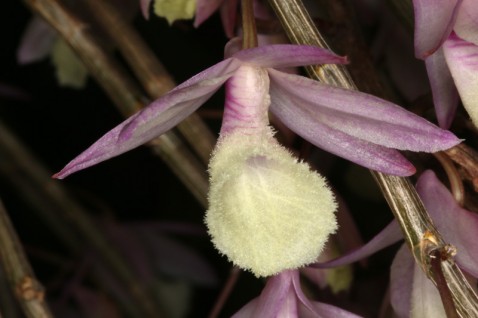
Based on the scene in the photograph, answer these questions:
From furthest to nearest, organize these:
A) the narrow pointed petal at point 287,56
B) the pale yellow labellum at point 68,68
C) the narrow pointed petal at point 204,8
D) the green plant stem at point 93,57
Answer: the pale yellow labellum at point 68,68
the green plant stem at point 93,57
the narrow pointed petal at point 204,8
the narrow pointed petal at point 287,56

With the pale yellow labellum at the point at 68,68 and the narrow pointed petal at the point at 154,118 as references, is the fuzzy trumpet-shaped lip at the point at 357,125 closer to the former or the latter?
the narrow pointed petal at the point at 154,118

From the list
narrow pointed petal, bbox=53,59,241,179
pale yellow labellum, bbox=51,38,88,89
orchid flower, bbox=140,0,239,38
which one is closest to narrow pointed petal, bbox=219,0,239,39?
orchid flower, bbox=140,0,239,38

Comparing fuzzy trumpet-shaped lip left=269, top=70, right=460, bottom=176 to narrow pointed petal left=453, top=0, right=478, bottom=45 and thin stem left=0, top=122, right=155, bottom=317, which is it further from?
thin stem left=0, top=122, right=155, bottom=317

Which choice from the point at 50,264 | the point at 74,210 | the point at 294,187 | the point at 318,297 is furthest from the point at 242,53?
the point at 50,264

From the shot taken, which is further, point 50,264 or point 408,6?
point 50,264

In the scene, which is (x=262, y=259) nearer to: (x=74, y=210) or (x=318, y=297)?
(x=318, y=297)

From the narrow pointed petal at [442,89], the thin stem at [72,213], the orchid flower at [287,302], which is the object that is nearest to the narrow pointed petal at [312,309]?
the orchid flower at [287,302]

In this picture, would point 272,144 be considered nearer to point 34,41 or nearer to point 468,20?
point 468,20
